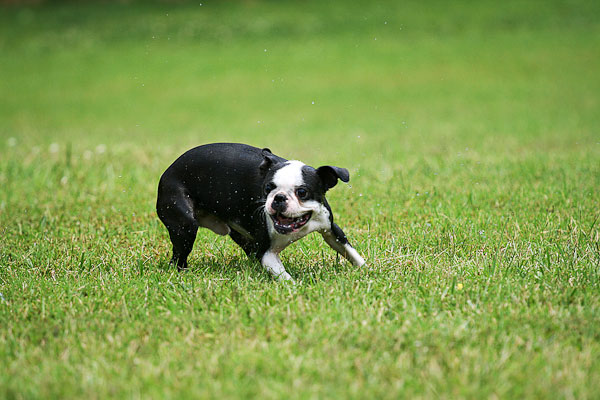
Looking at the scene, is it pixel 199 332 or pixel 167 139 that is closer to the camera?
pixel 199 332

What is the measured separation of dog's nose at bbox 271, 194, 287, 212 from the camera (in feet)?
12.0

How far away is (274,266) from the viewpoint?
153 inches

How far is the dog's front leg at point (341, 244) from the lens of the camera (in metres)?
4.07

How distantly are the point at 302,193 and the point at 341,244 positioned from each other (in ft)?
1.76

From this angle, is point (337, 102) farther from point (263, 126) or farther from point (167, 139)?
point (167, 139)

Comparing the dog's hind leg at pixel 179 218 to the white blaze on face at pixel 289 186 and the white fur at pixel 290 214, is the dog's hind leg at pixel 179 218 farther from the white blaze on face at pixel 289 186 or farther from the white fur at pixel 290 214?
the white blaze on face at pixel 289 186

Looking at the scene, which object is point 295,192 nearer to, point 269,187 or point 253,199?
point 269,187

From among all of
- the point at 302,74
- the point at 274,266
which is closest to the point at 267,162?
the point at 274,266

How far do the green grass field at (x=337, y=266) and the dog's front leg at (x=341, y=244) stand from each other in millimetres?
99

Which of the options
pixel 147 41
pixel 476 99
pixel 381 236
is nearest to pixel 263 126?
pixel 476 99

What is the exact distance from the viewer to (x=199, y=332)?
323 centimetres

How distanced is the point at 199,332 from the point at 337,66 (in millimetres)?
16425

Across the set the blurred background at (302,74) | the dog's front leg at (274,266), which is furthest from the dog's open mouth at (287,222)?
the blurred background at (302,74)

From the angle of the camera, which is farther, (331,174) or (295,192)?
(331,174)
